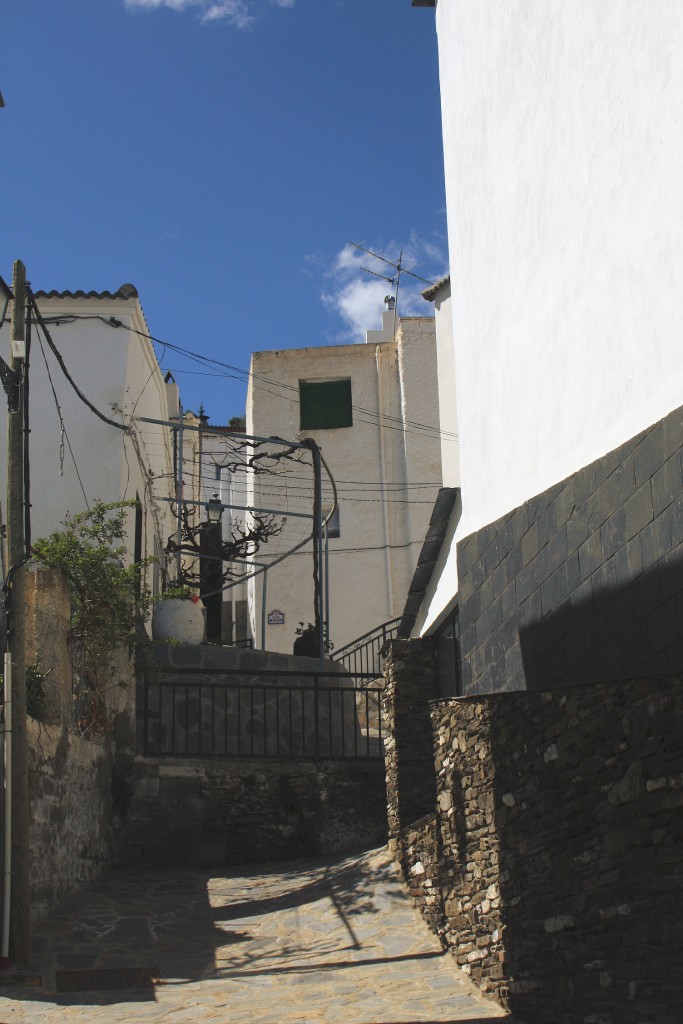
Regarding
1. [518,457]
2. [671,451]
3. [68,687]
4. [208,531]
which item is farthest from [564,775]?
[208,531]

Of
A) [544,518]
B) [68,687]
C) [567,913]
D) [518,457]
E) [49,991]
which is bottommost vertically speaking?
[49,991]

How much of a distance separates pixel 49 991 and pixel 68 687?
12.4 feet

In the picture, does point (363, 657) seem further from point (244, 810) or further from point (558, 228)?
point (558, 228)

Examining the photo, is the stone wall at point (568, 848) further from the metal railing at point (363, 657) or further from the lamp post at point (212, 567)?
the metal railing at point (363, 657)

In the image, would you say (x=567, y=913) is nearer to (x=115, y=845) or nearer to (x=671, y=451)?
(x=671, y=451)

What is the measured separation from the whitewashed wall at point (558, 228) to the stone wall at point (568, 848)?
1776 mm

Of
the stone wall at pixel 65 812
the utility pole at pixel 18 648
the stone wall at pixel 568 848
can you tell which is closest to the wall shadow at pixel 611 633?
the stone wall at pixel 568 848

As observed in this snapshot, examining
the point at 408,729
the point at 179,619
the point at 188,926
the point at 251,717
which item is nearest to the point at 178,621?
the point at 179,619

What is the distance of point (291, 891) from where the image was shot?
35.5 ft

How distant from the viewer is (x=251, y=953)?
9.02 metres

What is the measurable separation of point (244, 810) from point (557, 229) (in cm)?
797

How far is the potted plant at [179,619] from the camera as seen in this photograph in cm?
1495

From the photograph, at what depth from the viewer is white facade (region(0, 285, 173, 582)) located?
15281mm

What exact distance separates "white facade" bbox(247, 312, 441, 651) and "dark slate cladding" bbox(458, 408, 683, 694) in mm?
13019
